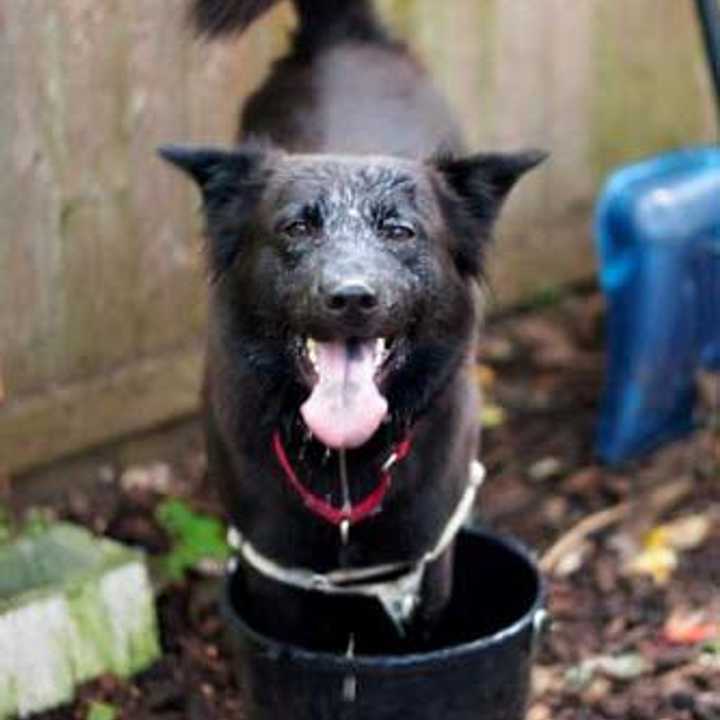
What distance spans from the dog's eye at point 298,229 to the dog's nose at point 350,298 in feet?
0.78

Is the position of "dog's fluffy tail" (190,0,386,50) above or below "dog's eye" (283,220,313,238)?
above

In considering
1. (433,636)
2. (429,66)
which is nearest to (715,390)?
(429,66)

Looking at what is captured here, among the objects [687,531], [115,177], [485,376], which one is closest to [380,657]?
[687,531]

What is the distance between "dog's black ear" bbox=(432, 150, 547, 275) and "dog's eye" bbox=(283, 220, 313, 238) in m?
0.33

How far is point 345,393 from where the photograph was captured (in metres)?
3.16

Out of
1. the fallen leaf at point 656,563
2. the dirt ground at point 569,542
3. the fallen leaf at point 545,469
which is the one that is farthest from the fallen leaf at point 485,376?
the fallen leaf at point 656,563

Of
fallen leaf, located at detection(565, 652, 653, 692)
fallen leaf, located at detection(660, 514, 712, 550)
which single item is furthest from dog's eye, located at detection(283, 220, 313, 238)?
fallen leaf, located at detection(660, 514, 712, 550)

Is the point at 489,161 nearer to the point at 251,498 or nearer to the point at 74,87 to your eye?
the point at 251,498

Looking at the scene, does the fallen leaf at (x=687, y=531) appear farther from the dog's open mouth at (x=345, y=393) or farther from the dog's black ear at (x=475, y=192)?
the dog's open mouth at (x=345, y=393)

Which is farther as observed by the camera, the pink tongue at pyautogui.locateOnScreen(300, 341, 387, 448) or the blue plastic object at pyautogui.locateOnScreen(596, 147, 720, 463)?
the blue plastic object at pyautogui.locateOnScreen(596, 147, 720, 463)

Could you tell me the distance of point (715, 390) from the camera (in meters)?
5.04

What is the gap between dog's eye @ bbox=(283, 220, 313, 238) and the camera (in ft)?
10.7

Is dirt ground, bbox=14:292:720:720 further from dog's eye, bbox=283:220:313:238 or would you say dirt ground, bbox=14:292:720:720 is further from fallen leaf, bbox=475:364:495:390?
dog's eye, bbox=283:220:313:238

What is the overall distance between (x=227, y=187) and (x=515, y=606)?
3.54 ft
